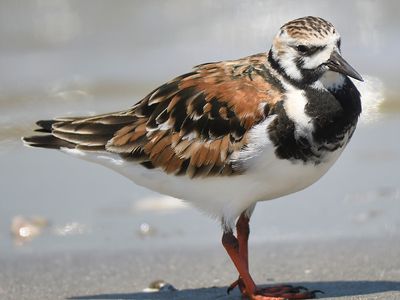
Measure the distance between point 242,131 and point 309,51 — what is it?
39cm

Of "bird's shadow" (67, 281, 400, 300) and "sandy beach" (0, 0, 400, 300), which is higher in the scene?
"bird's shadow" (67, 281, 400, 300)

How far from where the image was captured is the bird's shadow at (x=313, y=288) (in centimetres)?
431

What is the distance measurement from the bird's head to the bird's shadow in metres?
0.85

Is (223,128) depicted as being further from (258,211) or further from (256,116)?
(258,211)

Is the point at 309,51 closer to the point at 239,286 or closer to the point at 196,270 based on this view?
the point at 239,286

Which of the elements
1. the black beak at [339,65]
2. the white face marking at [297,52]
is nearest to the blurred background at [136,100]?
the white face marking at [297,52]

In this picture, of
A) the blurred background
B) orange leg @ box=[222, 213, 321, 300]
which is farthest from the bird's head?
the blurred background

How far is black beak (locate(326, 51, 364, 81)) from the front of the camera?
400 centimetres

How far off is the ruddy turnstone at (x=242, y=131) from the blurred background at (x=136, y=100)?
30.7 inches

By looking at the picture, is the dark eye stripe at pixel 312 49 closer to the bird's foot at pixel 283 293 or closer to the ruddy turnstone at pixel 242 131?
the ruddy turnstone at pixel 242 131

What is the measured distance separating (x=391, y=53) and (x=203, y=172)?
4.28 metres

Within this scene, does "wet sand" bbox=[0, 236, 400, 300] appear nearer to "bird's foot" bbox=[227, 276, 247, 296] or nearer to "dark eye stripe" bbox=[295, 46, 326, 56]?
"bird's foot" bbox=[227, 276, 247, 296]

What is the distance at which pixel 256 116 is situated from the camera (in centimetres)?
413

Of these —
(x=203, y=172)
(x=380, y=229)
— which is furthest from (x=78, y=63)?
(x=203, y=172)
